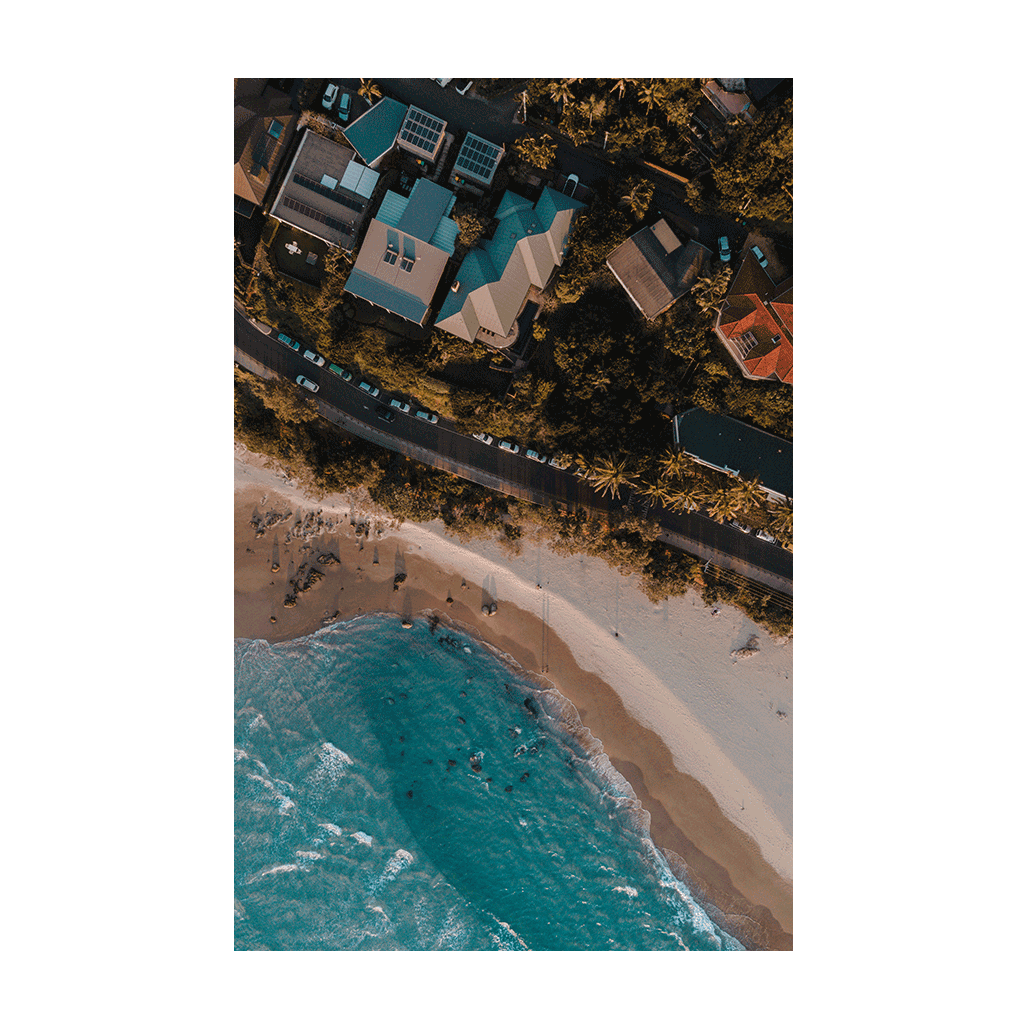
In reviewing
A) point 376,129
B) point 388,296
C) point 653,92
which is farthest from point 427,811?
point 653,92

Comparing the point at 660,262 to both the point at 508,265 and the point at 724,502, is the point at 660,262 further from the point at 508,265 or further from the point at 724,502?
the point at 724,502

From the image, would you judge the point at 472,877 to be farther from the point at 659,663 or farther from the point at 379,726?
the point at 659,663

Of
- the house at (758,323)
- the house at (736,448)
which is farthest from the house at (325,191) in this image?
the house at (736,448)

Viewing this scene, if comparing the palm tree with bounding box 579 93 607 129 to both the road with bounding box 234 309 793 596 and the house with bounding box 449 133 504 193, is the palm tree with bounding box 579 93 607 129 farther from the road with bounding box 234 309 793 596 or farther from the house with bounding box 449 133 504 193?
the road with bounding box 234 309 793 596

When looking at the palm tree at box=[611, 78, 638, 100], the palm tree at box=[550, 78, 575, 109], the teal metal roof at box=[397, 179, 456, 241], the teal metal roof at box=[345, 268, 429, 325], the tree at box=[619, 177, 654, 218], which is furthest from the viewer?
the teal metal roof at box=[345, 268, 429, 325]

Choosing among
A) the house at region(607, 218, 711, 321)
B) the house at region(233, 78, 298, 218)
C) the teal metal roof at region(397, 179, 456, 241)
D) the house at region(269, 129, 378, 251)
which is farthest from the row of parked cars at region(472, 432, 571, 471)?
the house at region(233, 78, 298, 218)
